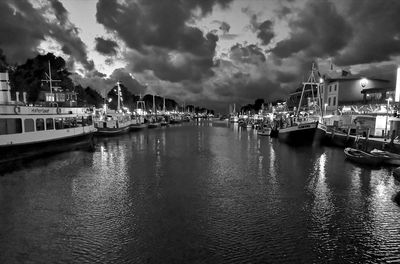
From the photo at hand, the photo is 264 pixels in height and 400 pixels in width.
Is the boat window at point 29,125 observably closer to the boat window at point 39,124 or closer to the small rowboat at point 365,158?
the boat window at point 39,124

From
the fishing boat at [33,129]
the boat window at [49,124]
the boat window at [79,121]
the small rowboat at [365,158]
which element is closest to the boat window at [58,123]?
the fishing boat at [33,129]

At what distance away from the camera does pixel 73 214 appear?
47.1ft

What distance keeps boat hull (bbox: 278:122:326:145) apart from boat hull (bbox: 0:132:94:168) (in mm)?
35148

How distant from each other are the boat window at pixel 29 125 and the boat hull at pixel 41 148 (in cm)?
160

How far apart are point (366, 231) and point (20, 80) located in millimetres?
81624

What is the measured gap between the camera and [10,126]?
2823cm

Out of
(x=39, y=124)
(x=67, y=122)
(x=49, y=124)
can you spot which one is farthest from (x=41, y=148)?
(x=67, y=122)

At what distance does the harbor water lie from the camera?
1055 cm

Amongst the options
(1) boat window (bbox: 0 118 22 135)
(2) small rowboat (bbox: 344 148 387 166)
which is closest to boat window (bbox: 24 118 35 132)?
(1) boat window (bbox: 0 118 22 135)

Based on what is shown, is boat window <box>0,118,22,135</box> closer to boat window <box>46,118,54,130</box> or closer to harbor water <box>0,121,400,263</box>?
boat window <box>46,118,54,130</box>

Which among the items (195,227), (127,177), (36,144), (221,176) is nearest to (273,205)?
(195,227)

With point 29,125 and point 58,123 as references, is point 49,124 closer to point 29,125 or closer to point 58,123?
point 58,123

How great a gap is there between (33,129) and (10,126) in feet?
10.2

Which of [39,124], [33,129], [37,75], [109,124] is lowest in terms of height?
[109,124]
